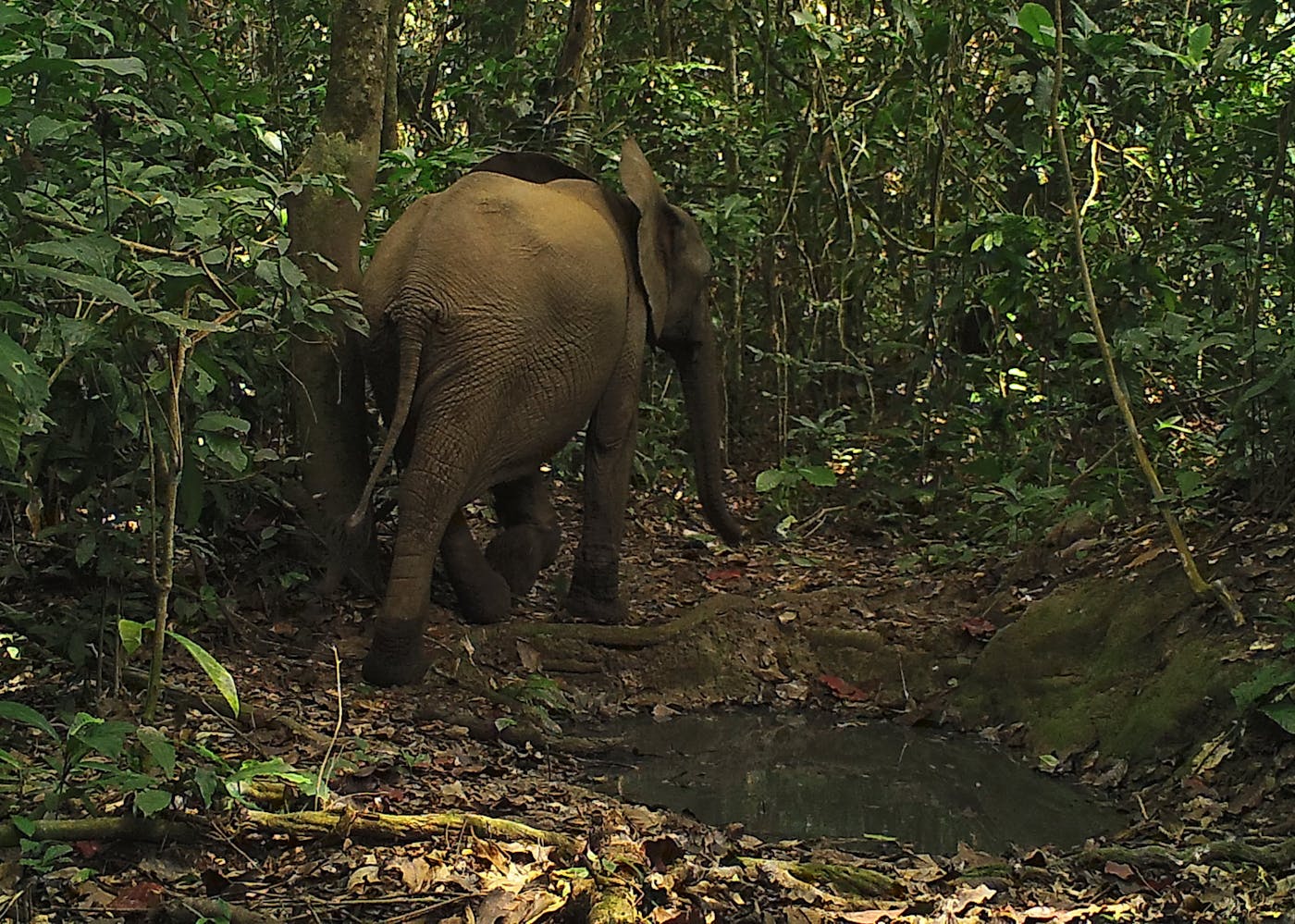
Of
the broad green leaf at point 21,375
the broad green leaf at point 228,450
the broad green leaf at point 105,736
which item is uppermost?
the broad green leaf at point 21,375

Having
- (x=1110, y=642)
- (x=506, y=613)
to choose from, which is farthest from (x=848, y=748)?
(x=506, y=613)

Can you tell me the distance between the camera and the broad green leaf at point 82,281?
2.76m

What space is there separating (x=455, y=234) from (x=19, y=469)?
6.71ft

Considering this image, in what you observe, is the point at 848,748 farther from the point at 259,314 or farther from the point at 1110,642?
the point at 259,314

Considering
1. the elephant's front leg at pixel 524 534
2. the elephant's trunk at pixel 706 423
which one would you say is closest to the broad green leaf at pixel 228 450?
the elephant's front leg at pixel 524 534

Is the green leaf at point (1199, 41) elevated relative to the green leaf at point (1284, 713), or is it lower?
elevated

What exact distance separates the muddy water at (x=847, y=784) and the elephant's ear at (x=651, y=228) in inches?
92.1

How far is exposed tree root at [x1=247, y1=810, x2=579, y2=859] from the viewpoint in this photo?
3.14 meters

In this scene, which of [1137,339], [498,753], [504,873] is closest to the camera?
[504,873]

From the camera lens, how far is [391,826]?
3178mm

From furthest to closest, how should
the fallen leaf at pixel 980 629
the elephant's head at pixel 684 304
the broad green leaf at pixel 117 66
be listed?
the elephant's head at pixel 684 304 < the fallen leaf at pixel 980 629 < the broad green leaf at pixel 117 66

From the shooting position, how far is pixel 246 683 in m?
4.80

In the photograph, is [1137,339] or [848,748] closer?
[848,748]

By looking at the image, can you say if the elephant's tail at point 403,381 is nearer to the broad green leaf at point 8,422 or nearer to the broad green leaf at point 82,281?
the broad green leaf at point 82,281
